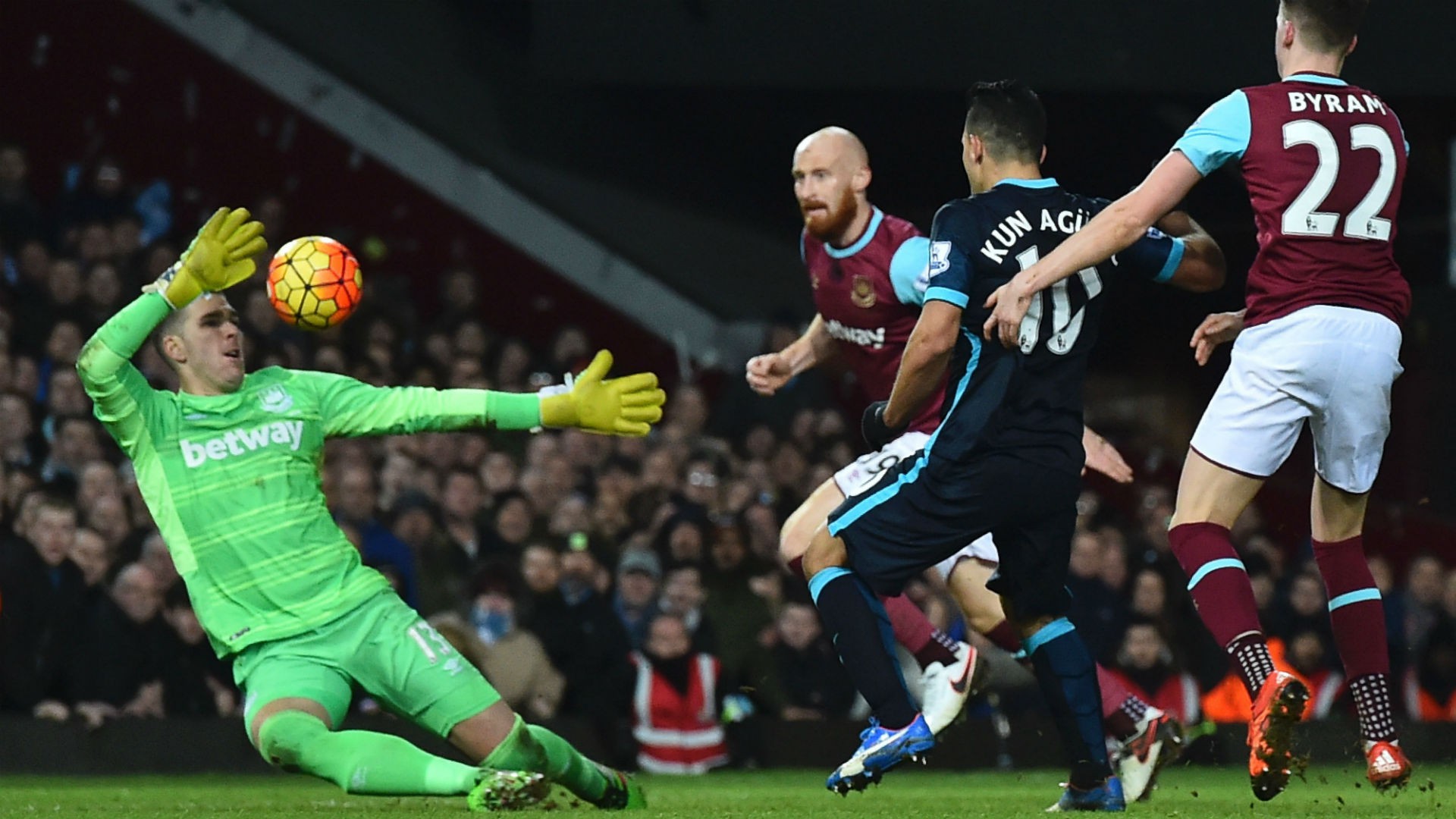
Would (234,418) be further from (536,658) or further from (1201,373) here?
(1201,373)

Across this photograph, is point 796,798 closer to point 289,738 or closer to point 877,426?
point 877,426

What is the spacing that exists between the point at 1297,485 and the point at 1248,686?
9.76 meters

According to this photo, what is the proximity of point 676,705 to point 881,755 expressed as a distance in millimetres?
4211

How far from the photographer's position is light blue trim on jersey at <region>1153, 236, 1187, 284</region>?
6.44 meters

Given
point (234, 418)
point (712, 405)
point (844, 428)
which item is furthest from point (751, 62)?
point (234, 418)

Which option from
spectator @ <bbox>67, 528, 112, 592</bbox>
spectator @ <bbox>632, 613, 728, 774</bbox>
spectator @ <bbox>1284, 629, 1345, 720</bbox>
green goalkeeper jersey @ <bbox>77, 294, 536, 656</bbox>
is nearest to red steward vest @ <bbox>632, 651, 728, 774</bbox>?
spectator @ <bbox>632, 613, 728, 774</bbox>

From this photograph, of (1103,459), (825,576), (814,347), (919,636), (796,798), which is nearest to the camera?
(825,576)

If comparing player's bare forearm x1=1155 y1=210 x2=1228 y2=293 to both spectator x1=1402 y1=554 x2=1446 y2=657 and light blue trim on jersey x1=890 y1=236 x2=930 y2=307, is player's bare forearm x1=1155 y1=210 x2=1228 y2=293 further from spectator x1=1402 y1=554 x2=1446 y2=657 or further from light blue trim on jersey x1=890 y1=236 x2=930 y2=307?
spectator x1=1402 y1=554 x2=1446 y2=657

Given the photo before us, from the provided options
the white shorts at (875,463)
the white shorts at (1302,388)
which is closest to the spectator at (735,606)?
the white shorts at (875,463)

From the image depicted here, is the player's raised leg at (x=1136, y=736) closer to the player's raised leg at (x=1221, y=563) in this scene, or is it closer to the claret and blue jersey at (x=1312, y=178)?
the player's raised leg at (x=1221, y=563)

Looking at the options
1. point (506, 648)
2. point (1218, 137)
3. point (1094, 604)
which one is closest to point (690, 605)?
point (506, 648)

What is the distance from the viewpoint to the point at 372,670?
623 cm

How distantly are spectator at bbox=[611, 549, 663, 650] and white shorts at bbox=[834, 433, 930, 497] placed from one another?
3243mm

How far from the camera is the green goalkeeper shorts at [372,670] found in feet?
20.2
